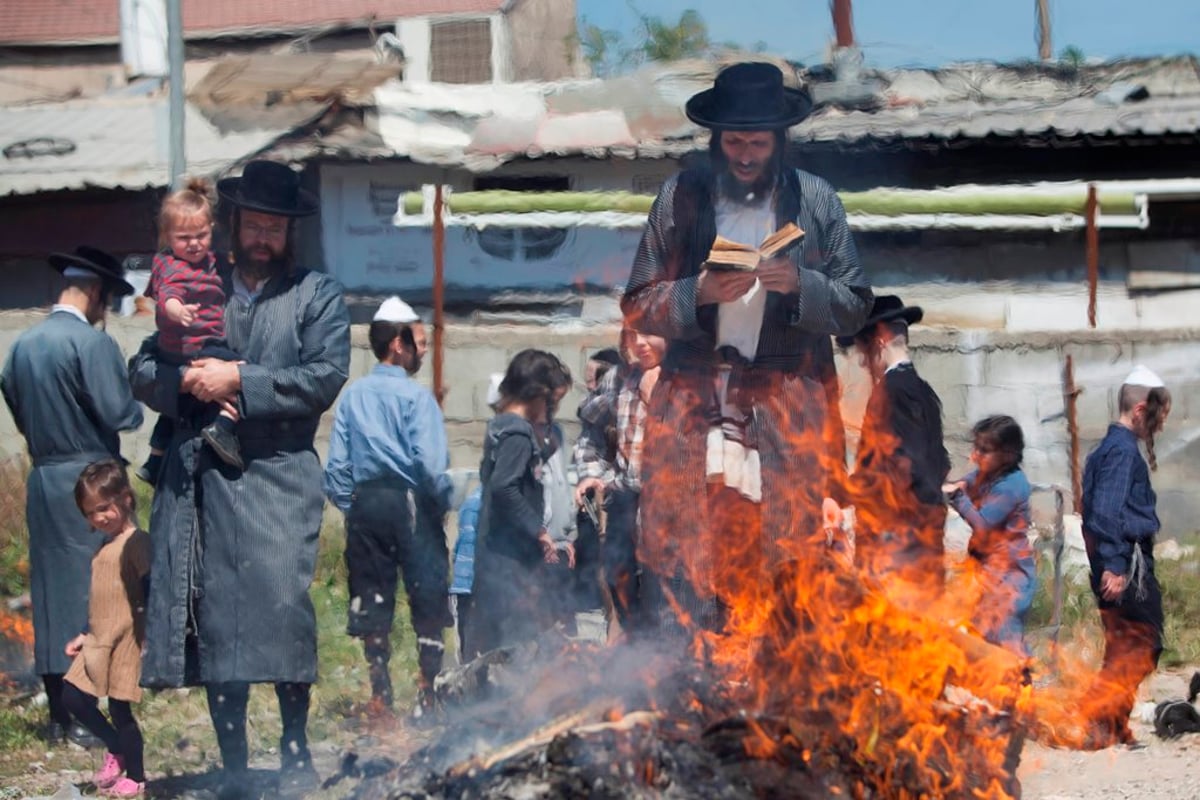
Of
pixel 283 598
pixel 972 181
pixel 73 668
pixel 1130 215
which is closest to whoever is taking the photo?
pixel 283 598

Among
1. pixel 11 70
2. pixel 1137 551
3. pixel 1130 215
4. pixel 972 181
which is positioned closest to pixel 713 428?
pixel 1137 551

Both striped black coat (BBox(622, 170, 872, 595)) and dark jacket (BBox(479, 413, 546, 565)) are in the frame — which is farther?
dark jacket (BBox(479, 413, 546, 565))

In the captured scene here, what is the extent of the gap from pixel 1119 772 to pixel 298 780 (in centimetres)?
327

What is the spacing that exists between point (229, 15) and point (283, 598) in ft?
78.7

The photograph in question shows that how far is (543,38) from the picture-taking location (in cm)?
2912

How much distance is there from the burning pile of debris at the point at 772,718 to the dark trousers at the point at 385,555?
255 centimetres

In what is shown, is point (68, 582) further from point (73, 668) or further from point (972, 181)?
point (972, 181)

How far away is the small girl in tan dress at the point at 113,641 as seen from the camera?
6.09 metres

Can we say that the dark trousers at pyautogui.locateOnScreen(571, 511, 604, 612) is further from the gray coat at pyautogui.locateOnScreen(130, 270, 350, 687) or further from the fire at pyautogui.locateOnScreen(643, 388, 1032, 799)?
the fire at pyautogui.locateOnScreen(643, 388, 1032, 799)

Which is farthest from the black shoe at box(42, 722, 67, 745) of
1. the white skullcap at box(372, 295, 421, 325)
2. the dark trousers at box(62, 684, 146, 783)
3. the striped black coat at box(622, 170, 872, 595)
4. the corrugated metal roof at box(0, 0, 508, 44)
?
the corrugated metal roof at box(0, 0, 508, 44)

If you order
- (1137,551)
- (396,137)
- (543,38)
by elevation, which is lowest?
(1137,551)

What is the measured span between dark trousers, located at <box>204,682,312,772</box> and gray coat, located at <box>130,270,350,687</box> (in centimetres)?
13

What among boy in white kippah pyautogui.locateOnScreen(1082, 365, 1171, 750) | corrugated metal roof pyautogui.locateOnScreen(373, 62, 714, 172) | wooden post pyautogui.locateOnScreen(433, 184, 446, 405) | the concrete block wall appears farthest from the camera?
corrugated metal roof pyautogui.locateOnScreen(373, 62, 714, 172)

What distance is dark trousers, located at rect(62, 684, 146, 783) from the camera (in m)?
6.05
